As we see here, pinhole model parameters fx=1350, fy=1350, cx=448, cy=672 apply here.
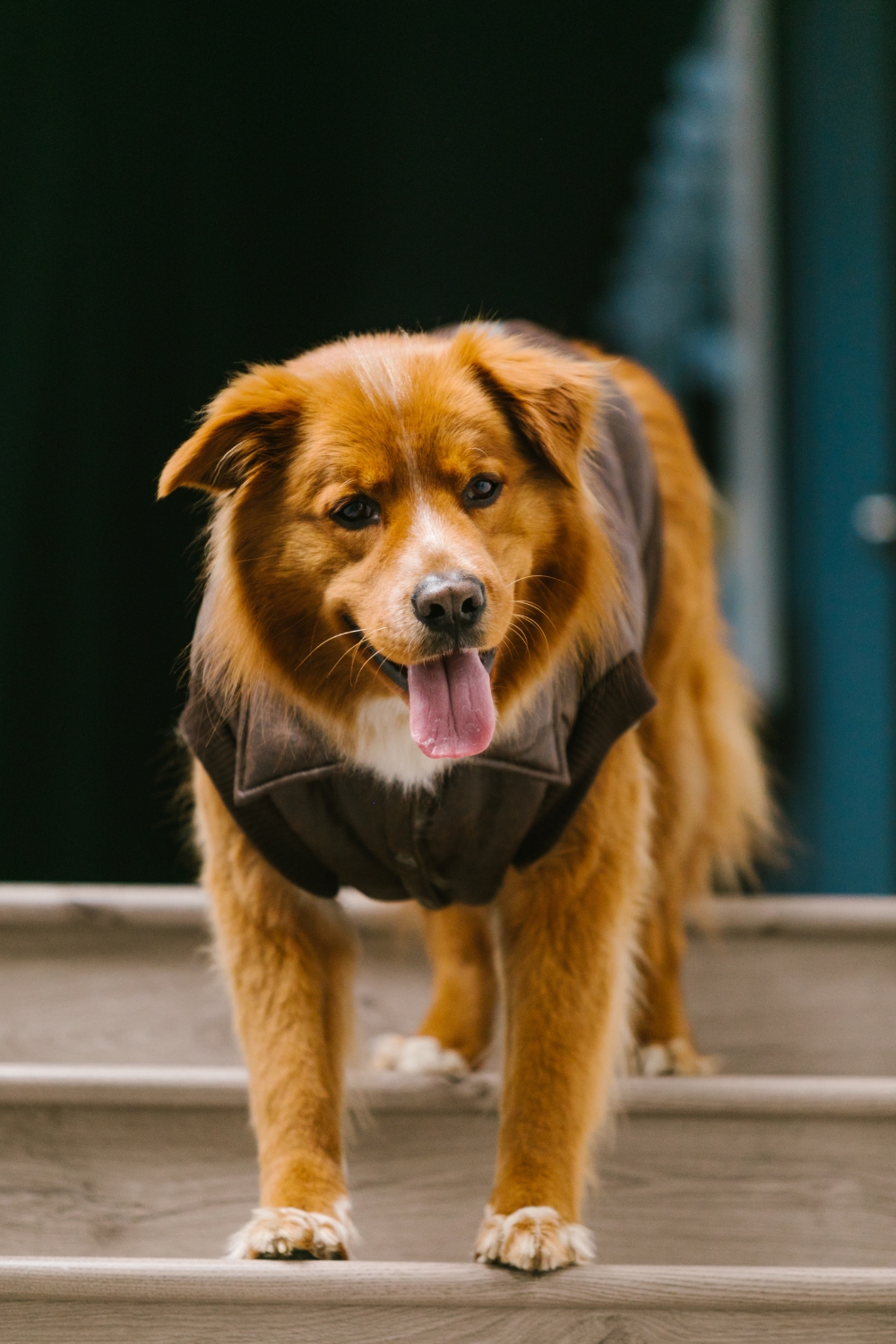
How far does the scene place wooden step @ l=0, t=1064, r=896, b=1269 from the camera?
1619 millimetres

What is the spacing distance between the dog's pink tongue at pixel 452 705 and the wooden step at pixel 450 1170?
22.6 inches

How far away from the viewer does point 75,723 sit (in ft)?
11.7

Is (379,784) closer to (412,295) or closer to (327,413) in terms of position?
(327,413)

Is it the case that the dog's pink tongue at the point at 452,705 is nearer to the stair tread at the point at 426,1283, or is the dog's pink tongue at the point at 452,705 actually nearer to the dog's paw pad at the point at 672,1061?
the stair tread at the point at 426,1283

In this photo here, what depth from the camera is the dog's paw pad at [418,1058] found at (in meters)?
1.82

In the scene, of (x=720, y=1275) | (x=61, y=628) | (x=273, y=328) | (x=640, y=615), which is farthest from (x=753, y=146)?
(x=720, y=1275)

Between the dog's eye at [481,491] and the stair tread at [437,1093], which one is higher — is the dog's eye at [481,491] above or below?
above

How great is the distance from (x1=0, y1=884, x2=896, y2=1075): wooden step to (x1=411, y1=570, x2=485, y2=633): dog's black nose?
32.5 inches

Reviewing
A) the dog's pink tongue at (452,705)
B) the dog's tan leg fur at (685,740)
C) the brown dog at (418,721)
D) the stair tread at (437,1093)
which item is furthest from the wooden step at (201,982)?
the dog's pink tongue at (452,705)

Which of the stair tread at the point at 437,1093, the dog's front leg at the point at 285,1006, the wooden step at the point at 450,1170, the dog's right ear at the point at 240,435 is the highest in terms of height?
the dog's right ear at the point at 240,435

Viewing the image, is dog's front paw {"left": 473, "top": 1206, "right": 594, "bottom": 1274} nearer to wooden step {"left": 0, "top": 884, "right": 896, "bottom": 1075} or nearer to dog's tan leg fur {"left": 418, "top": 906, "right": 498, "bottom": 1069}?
dog's tan leg fur {"left": 418, "top": 906, "right": 498, "bottom": 1069}

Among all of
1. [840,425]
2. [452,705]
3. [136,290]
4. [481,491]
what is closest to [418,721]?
[452,705]

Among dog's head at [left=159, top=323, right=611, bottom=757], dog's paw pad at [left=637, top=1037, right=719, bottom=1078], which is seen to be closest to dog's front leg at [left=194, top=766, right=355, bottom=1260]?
dog's head at [left=159, top=323, right=611, bottom=757]

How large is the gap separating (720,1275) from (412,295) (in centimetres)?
465
